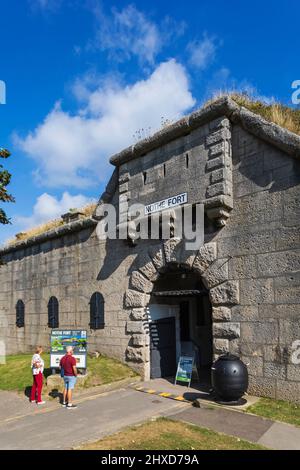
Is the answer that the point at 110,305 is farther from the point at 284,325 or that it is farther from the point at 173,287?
the point at 284,325

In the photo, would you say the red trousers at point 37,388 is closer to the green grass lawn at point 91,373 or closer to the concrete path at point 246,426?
the green grass lawn at point 91,373

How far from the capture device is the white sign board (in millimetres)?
10117

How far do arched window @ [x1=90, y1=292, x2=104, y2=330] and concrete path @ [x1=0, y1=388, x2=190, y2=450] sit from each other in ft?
9.11

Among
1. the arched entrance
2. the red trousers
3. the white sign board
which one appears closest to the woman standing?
the red trousers

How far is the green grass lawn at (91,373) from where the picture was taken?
33.7 ft

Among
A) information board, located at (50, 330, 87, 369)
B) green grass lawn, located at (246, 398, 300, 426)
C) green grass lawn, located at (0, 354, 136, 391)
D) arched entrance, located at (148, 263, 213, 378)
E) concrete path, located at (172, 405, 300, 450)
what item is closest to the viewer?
concrete path, located at (172, 405, 300, 450)

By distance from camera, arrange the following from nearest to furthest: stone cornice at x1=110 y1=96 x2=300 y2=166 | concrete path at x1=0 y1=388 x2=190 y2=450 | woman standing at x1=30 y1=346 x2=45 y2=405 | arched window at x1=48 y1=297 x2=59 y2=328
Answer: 1. concrete path at x1=0 y1=388 x2=190 y2=450
2. stone cornice at x1=110 y1=96 x2=300 y2=166
3. woman standing at x1=30 y1=346 x2=45 y2=405
4. arched window at x1=48 y1=297 x2=59 y2=328

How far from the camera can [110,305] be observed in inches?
476

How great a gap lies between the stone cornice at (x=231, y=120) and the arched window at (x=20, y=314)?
8275 mm

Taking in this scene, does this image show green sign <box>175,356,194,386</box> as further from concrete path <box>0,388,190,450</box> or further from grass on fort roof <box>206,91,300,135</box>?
grass on fort roof <box>206,91,300,135</box>

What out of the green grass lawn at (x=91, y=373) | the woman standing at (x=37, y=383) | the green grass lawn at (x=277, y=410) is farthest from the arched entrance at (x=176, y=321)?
the woman standing at (x=37, y=383)

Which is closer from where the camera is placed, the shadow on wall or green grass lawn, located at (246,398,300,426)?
green grass lawn, located at (246,398,300,426)

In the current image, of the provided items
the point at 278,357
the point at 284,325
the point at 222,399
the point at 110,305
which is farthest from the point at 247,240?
the point at 110,305

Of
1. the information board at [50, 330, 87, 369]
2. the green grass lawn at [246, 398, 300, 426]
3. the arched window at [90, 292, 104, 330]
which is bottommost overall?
the green grass lawn at [246, 398, 300, 426]
